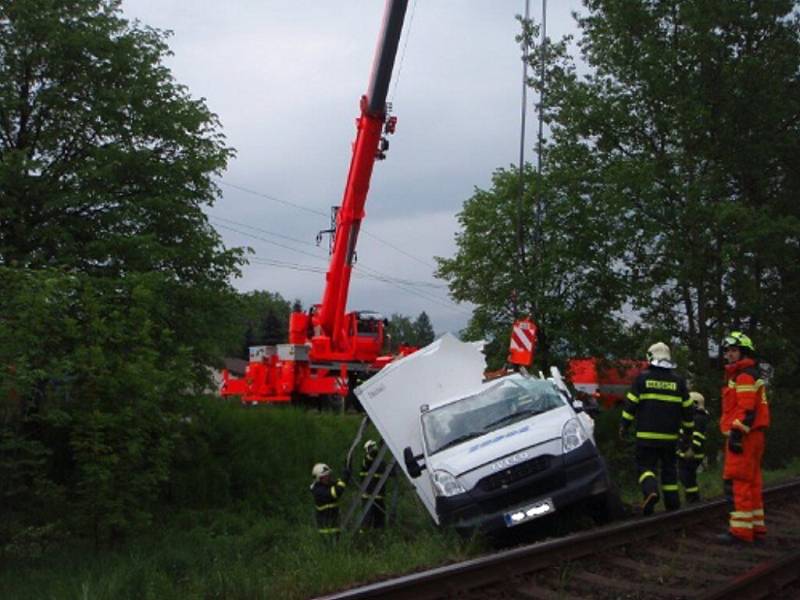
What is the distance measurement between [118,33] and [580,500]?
13659 millimetres

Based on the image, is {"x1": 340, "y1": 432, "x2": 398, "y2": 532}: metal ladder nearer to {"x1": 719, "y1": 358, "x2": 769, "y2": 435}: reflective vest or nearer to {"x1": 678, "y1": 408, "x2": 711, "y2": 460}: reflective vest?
{"x1": 678, "y1": 408, "x2": 711, "y2": 460}: reflective vest

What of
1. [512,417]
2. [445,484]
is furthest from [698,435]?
[445,484]

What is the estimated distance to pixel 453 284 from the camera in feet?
87.9

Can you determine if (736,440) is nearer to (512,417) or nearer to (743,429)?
(743,429)

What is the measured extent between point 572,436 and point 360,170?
12.1m

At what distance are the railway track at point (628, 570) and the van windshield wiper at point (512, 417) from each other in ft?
6.16

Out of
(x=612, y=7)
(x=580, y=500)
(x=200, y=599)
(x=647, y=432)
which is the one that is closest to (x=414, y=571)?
(x=200, y=599)

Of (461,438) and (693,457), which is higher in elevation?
(461,438)

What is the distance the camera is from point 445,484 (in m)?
10.3

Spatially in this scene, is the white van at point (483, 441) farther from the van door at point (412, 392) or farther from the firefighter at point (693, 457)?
the firefighter at point (693, 457)

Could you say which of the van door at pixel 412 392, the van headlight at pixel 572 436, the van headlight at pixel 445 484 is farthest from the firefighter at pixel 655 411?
the van door at pixel 412 392

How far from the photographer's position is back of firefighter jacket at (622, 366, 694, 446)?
34.3 ft

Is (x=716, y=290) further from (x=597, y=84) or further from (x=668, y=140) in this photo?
(x=597, y=84)

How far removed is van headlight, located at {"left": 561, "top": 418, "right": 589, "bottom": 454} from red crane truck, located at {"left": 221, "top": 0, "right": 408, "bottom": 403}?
1028 cm
